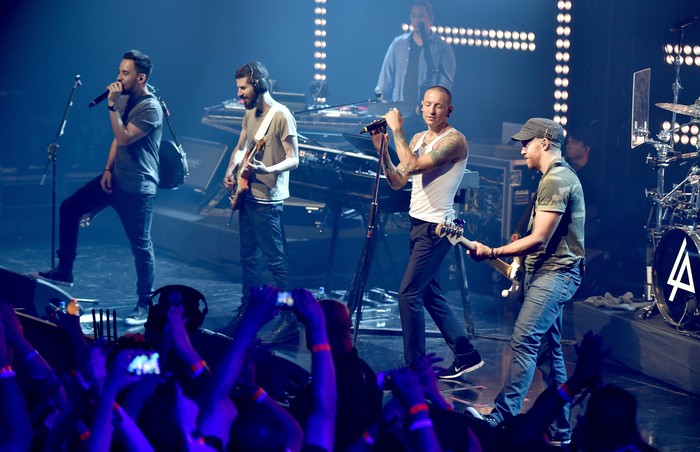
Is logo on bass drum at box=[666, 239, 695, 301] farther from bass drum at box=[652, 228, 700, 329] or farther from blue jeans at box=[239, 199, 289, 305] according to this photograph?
blue jeans at box=[239, 199, 289, 305]


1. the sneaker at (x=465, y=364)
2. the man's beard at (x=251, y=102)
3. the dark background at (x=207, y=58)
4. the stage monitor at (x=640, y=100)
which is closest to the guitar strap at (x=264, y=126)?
the man's beard at (x=251, y=102)

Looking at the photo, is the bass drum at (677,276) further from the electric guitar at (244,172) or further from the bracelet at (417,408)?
the bracelet at (417,408)

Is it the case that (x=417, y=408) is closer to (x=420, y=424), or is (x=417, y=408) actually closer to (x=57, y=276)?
(x=420, y=424)

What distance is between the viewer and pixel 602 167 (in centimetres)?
1098

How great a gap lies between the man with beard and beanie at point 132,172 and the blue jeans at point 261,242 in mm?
914

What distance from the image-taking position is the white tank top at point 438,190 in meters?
6.51

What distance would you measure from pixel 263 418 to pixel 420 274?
3.50 metres

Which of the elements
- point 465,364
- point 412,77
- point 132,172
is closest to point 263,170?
point 132,172

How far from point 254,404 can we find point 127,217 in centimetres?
513

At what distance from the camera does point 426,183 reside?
21.5ft

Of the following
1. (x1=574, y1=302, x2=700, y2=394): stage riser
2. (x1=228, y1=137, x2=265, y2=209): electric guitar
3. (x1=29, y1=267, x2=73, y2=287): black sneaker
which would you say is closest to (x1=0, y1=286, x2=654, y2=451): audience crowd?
(x1=574, y1=302, x2=700, y2=394): stage riser

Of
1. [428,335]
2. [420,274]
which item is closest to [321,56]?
[428,335]

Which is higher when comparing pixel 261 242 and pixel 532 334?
pixel 261 242

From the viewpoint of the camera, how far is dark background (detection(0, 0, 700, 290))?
12734mm
